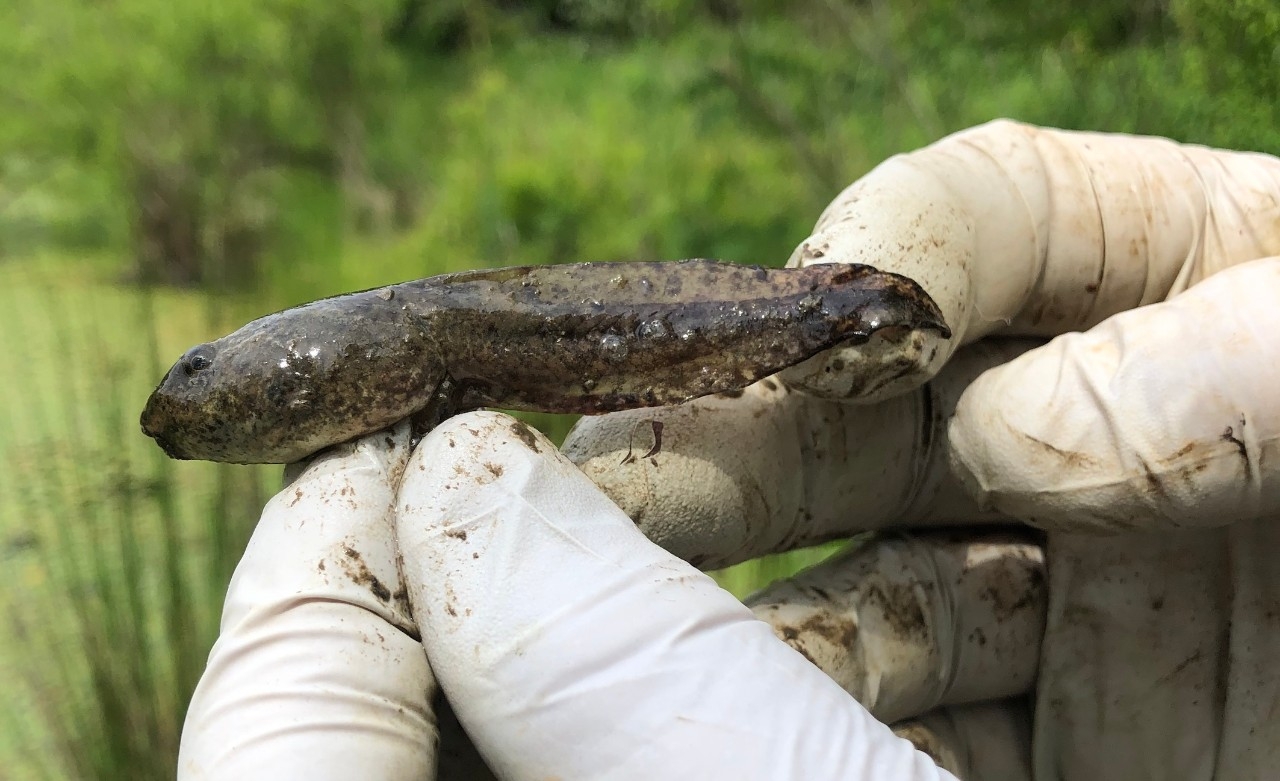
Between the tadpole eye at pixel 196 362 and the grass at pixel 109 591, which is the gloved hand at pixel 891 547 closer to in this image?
the tadpole eye at pixel 196 362

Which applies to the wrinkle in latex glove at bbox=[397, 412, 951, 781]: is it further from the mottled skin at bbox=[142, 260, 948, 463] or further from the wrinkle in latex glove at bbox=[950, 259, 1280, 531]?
the wrinkle in latex glove at bbox=[950, 259, 1280, 531]

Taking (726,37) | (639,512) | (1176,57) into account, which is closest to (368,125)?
(726,37)

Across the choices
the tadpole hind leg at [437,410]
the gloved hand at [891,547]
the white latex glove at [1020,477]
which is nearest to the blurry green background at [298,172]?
the white latex glove at [1020,477]

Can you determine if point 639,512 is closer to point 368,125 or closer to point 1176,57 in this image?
point 1176,57

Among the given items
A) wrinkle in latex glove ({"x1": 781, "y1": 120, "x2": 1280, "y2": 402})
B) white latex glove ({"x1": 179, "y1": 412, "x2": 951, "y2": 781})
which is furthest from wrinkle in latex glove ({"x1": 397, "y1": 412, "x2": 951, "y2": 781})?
wrinkle in latex glove ({"x1": 781, "y1": 120, "x2": 1280, "y2": 402})

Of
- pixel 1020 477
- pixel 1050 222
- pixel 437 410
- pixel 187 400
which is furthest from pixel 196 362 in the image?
pixel 1050 222

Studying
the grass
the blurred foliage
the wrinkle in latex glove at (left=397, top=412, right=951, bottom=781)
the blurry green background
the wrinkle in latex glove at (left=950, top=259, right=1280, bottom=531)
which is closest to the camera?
the wrinkle in latex glove at (left=397, top=412, right=951, bottom=781)
